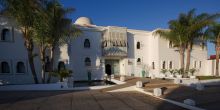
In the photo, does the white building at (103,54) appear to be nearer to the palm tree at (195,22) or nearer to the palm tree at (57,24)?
the palm tree at (57,24)

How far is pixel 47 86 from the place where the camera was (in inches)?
762

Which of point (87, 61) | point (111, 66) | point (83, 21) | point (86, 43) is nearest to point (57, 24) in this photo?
point (86, 43)

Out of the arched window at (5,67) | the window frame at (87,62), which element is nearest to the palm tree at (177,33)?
the window frame at (87,62)

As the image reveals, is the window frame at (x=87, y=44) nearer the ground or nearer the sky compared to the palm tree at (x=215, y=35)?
nearer the ground

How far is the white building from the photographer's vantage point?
846 inches

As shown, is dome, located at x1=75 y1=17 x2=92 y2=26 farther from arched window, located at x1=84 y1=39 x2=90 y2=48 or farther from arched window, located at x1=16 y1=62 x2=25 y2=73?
arched window, located at x1=16 y1=62 x2=25 y2=73

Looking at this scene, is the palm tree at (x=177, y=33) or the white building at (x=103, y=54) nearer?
the white building at (x=103, y=54)

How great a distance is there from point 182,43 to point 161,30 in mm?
3535

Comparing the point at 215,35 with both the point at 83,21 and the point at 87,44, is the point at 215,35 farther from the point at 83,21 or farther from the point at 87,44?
the point at 83,21

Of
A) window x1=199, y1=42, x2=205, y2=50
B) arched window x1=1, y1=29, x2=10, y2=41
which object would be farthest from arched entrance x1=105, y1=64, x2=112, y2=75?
window x1=199, y1=42, x2=205, y2=50

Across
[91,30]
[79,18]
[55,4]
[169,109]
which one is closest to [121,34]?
[91,30]

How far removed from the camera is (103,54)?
88.1 ft

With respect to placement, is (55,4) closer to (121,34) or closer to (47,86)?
(47,86)

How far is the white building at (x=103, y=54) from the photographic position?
70.5 feet
